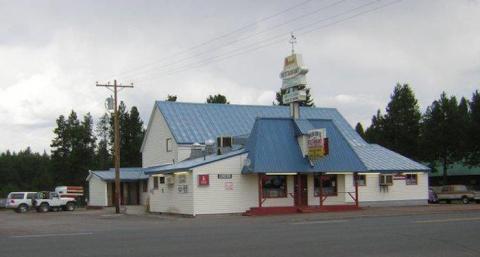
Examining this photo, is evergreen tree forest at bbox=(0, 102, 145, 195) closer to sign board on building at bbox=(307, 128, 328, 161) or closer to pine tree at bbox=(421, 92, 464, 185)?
pine tree at bbox=(421, 92, 464, 185)

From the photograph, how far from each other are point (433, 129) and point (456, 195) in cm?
1270

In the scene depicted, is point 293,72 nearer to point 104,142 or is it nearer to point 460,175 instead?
point 460,175

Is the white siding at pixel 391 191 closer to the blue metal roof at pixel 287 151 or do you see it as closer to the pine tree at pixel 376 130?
the blue metal roof at pixel 287 151

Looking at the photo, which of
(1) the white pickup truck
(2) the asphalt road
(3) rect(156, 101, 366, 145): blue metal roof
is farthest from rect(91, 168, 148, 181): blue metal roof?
(2) the asphalt road

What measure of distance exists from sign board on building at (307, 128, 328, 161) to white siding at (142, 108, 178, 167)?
1465 cm

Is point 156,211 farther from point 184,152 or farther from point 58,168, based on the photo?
point 58,168

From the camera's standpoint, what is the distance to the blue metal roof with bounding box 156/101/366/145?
161ft

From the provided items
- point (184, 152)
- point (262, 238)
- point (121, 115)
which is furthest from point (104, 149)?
point (262, 238)

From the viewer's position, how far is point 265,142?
36844 millimetres

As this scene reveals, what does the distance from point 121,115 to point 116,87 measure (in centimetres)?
4852

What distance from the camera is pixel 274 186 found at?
37312mm

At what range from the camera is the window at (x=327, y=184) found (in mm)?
38656

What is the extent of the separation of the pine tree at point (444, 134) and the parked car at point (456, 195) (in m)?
9.71

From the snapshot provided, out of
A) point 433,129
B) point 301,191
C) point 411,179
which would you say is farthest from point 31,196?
point 433,129
